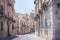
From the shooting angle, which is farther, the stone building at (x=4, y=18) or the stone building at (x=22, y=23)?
the stone building at (x=22, y=23)

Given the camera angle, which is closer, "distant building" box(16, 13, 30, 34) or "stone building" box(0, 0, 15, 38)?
"stone building" box(0, 0, 15, 38)

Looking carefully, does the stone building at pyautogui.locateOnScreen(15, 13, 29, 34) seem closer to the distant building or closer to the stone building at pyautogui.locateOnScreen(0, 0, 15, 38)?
the distant building

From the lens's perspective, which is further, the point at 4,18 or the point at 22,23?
the point at 22,23

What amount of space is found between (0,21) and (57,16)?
32.7 feet

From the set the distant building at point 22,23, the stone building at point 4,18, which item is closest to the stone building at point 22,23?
the distant building at point 22,23

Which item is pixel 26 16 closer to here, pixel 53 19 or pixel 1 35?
pixel 1 35

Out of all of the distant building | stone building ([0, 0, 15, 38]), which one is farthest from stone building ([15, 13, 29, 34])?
stone building ([0, 0, 15, 38])

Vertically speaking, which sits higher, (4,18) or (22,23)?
(4,18)

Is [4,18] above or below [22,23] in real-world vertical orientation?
above

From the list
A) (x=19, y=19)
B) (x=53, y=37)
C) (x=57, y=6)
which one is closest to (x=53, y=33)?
(x=53, y=37)

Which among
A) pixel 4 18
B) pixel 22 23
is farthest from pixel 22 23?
pixel 4 18

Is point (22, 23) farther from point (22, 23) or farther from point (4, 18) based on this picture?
point (4, 18)

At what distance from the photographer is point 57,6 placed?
12688 millimetres

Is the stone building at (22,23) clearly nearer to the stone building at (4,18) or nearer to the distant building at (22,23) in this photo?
the distant building at (22,23)
